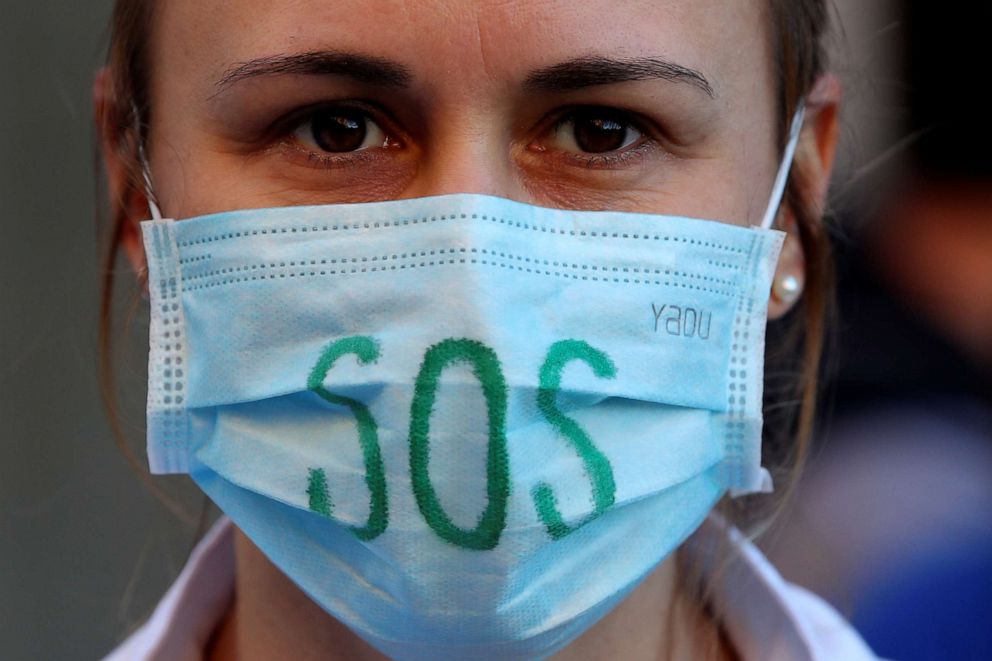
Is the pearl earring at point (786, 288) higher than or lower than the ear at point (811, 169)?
lower

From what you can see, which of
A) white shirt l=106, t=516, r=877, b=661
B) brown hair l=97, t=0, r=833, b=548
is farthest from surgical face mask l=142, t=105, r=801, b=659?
white shirt l=106, t=516, r=877, b=661

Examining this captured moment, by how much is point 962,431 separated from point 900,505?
1.14ft

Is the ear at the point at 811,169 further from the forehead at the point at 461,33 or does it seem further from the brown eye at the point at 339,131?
the brown eye at the point at 339,131

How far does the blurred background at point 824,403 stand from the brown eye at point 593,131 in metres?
1.43

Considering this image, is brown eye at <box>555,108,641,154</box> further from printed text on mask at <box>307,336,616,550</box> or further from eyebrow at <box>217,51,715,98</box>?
printed text on mask at <box>307,336,616,550</box>

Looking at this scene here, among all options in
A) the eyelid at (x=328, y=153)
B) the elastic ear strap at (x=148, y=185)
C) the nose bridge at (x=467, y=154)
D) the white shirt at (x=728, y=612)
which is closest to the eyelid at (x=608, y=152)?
the nose bridge at (x=467, y=154)

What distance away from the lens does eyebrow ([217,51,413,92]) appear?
1.66 meters

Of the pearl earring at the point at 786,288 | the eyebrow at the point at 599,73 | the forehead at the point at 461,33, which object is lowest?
the pearl earring at the point at 786,288

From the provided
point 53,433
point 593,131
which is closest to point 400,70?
point 593,131

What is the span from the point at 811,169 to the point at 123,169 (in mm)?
1251

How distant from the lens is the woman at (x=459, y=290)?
1585mm

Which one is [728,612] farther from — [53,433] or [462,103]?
[53,433]

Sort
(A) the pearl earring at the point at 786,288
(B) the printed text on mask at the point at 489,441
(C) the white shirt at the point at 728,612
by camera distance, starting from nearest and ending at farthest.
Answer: (B) the printed text on mask at the point at 489,441, (A) the pearl earring at the point at 786,288, (C) the white shirt at the point at 728,612

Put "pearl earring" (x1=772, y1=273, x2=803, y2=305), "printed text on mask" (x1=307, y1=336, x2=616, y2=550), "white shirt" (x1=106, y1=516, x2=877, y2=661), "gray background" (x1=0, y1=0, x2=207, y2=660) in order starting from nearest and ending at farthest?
"printed text on mask" (x1=307, y1=336, x2=616, y2=550)
"pearl earring" (x1=772, y1=273, x2=803, y2=305)
"white shirt" (x1=106, y1=516, x2=877, y2=661)
"gray background" (x1=0, y1=0, x2=207, y2=660)
